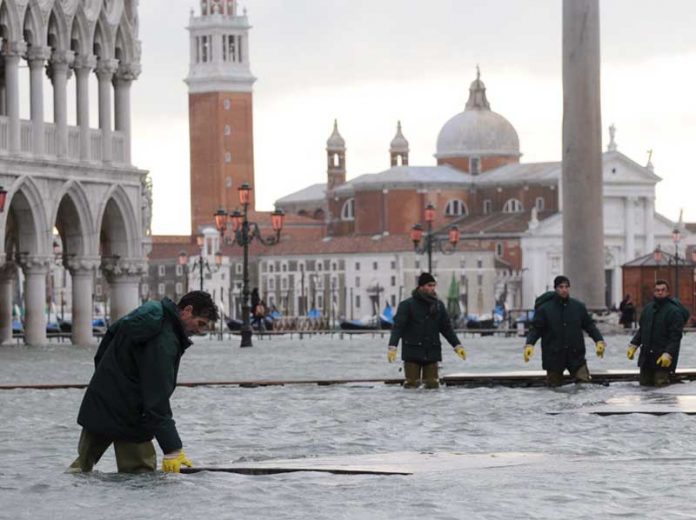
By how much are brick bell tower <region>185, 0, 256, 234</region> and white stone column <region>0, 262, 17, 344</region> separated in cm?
12233

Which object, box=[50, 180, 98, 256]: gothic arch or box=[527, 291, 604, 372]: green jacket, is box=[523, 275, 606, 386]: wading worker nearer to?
box=[527, 291, 604, 372]: green jacket

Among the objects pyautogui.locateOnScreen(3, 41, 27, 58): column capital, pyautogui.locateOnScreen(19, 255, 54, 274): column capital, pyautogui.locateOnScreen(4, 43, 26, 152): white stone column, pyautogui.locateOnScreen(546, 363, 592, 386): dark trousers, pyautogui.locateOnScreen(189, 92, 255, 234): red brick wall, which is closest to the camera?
pyautogui.locateOnScreen(546, 363, 592, 386): dark trousers

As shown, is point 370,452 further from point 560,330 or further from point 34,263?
point 34,263

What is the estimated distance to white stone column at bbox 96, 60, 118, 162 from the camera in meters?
52.4

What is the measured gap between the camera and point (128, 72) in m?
53.4

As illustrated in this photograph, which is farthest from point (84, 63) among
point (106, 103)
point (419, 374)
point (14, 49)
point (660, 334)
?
point (660, 334)

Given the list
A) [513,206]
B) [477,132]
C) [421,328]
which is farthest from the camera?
[477,132]

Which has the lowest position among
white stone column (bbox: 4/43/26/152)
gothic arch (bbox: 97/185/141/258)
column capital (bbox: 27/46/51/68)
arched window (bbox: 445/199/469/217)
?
gothic arch (bbox: 97/185/141/258)

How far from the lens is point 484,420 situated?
65.7 ft

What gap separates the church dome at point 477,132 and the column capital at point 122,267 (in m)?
128

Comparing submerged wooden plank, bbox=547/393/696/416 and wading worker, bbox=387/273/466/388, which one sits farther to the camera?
wading worker, bbox=387/273/466/388

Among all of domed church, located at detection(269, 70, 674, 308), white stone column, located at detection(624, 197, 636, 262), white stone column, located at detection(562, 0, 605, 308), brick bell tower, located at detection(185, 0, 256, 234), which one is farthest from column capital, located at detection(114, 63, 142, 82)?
brick bell tower, located at detection(185, 0, 256, 234)

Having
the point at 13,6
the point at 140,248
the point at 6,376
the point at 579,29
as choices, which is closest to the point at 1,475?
the point at 6,376

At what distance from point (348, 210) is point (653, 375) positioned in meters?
160
